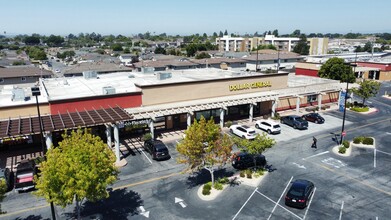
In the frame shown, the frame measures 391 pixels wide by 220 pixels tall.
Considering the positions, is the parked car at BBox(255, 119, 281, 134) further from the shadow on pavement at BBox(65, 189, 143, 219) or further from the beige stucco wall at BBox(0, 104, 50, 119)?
the beige stucco wall at BBox(0, 104, 50, 119)

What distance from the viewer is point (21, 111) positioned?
3481cm

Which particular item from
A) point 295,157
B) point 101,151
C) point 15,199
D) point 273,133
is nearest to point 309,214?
point 295,157

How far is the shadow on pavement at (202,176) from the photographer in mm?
28984

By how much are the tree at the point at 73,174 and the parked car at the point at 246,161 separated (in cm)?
1482

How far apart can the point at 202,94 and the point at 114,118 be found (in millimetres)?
16326

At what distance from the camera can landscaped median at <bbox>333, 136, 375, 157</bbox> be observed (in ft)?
119

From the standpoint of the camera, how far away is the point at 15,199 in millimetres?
26422

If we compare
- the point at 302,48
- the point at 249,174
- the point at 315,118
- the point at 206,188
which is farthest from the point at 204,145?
the point at 302,48

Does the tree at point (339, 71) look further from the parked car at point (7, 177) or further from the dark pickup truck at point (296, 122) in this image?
the parked car at point (7, 177)

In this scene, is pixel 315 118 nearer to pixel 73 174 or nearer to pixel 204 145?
pixel 204 145

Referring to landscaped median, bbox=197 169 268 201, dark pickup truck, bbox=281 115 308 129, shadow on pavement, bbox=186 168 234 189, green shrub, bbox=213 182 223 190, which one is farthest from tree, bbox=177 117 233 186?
dark pickup truck, bbox=281 115 308 129

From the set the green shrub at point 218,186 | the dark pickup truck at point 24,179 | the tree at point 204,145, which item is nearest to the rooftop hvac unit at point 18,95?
the dark pickup truck at point 24,179

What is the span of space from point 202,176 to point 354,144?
21.5 m

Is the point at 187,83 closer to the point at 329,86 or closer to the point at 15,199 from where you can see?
the point at 15,199
